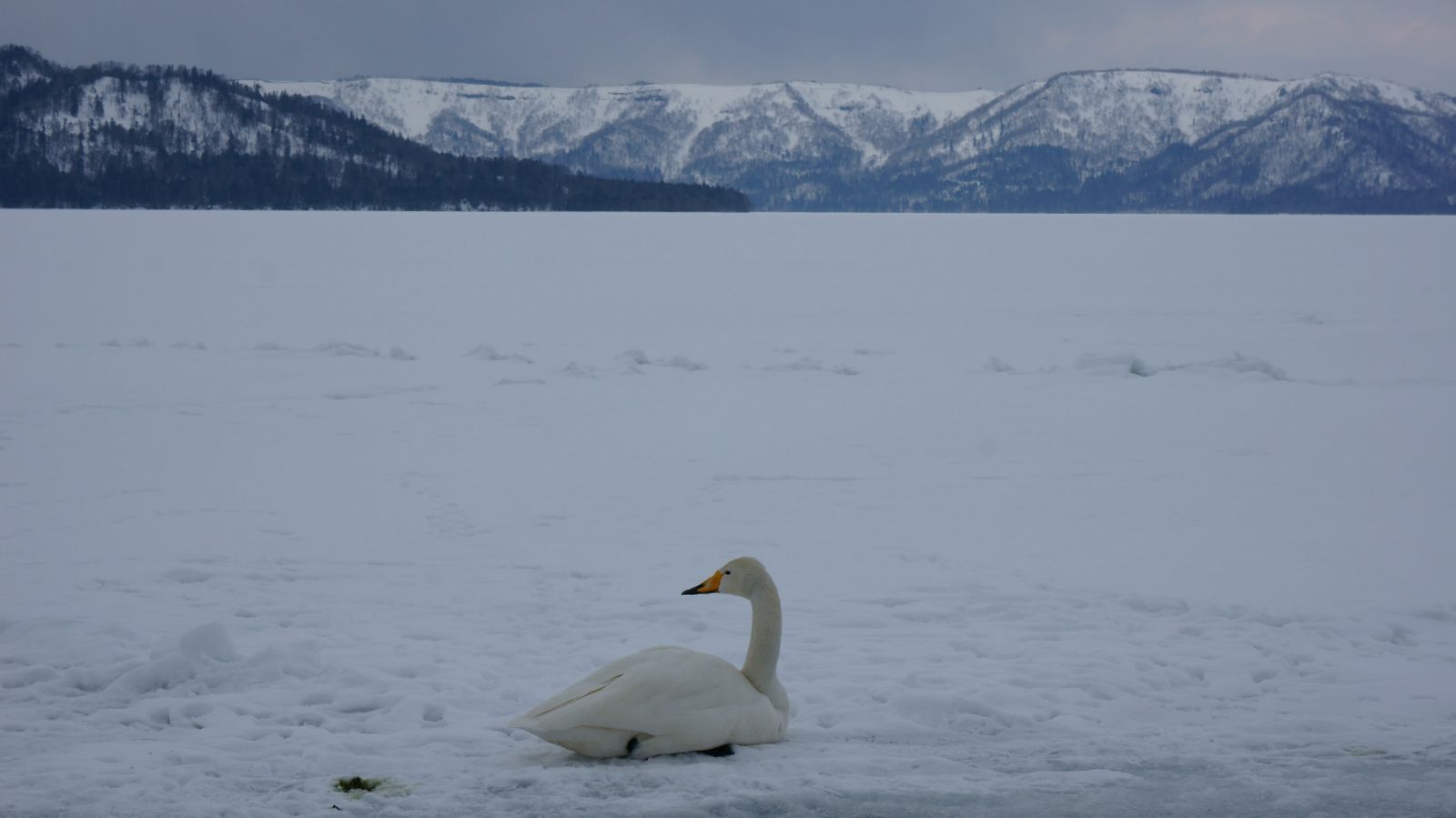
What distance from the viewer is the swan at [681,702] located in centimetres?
408

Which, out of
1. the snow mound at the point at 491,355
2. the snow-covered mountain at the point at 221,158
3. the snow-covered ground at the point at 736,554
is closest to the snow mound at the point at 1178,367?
the snow-covered ground at the point at 736,554

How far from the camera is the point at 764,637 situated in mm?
4406

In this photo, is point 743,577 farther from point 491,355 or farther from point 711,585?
point 491,355

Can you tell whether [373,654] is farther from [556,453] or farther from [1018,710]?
[556,453]

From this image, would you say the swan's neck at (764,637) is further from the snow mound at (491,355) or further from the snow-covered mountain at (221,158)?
the snow-covered mountain at (221,158)

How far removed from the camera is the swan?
4.08 meters

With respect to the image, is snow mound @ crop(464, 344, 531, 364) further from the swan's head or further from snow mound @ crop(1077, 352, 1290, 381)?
the swan's head

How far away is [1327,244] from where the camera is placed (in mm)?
46781

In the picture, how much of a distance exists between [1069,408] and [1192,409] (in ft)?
3.75

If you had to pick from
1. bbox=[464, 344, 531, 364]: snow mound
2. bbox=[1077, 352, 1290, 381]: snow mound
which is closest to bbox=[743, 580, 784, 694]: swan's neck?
bbox=[1077, 352, 1290, 381]: snow mound

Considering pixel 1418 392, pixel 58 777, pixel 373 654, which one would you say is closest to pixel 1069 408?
→ pixel 1418 392

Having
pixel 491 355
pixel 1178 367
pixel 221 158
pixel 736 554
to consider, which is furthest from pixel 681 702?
pixel 221 158

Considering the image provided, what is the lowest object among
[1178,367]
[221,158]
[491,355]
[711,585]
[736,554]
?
[736,554]

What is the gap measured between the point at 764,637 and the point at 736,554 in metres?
2.99
